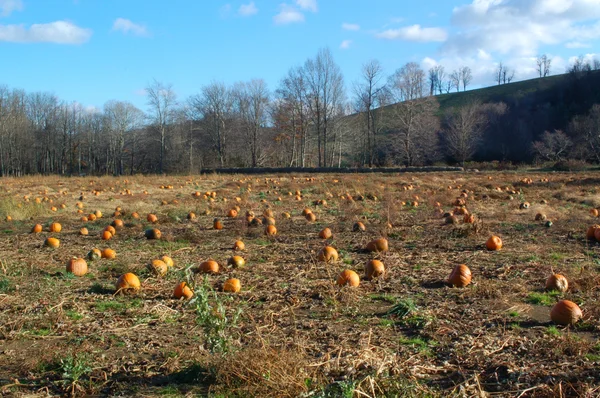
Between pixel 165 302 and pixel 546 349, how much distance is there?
3747 mm

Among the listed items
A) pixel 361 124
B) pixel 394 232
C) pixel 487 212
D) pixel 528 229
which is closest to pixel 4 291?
pixel 394 232

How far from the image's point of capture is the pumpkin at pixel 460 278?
18.9 feet

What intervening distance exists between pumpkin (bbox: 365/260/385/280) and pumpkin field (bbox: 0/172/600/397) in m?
0.03

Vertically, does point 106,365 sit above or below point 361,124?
below

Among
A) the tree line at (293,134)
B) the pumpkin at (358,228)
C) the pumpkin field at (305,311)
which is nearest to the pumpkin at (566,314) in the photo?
the pumpkin field at (305,311)

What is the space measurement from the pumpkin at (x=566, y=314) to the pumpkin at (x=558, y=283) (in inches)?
38.4

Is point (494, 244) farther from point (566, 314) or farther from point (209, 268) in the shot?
point (209, 268)

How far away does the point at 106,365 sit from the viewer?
12.2ft

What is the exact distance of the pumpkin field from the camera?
3346 mm

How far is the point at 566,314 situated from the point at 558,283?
3.76 ft

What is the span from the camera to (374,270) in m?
6.25

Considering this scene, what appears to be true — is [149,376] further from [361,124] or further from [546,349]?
[361,124]

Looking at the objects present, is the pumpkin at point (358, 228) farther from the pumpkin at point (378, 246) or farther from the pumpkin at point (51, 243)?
the pumpkin at point (51, 243)

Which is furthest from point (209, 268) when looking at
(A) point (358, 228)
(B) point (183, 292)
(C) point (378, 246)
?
(A) point (358, 228)
